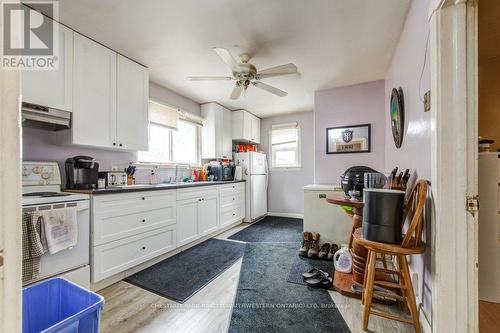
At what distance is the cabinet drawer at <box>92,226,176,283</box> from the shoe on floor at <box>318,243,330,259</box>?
1.79 metres

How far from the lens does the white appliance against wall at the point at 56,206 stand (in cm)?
154

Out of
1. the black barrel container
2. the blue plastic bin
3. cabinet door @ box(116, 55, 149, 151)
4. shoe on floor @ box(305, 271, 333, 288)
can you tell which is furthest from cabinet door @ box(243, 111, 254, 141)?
the blue plastic bin

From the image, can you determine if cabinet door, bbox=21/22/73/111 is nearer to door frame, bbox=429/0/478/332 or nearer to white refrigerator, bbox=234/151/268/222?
door frame, bbox=429/0/478/332

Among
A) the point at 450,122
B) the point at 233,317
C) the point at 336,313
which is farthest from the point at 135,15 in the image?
the point at 336,313

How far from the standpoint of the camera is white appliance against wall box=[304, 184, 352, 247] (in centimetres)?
273

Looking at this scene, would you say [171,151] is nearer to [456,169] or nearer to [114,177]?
[114,177]

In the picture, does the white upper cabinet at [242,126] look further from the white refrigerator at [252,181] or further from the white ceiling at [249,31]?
the white ceiling at [249,31]

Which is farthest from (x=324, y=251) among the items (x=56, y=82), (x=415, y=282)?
(x=56, y=82)

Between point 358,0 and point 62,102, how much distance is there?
2.64 metres

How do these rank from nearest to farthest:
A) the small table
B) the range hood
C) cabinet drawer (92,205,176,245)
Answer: the range hood
the small table
cabinet drawer (92,205,176,245)

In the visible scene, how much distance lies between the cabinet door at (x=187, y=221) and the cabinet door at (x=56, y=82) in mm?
1550

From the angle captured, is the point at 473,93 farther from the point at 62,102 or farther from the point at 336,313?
the point at 62,102

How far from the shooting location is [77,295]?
3.36ft

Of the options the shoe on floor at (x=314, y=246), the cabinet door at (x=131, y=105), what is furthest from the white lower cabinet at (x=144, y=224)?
the shoe on floor at (x=314, y=246)
